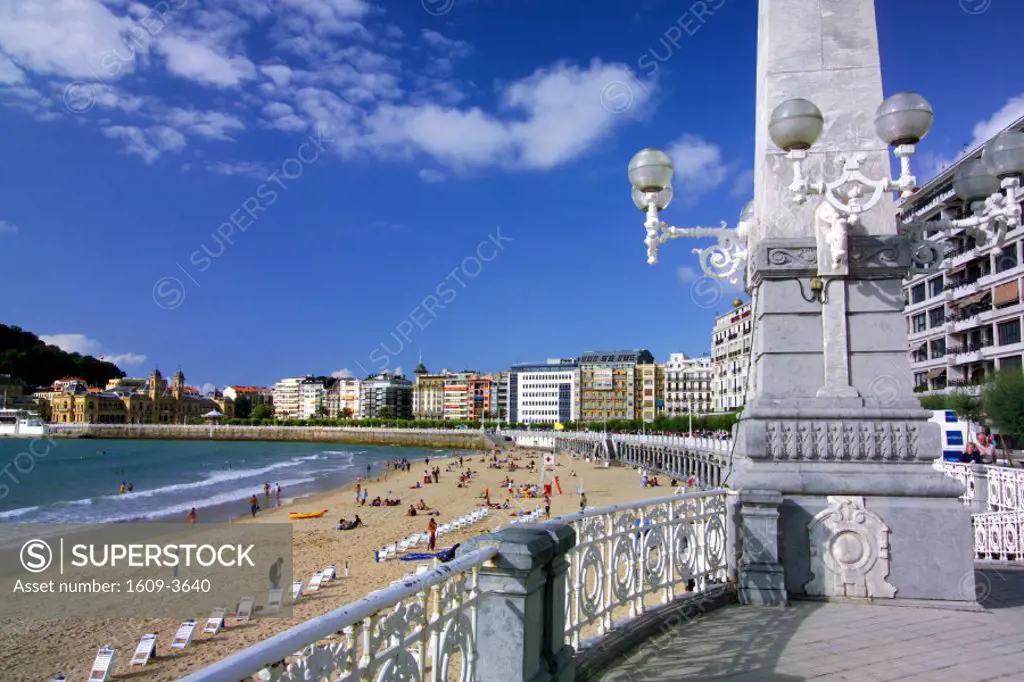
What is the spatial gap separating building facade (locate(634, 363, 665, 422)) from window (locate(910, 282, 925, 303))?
86.0 m

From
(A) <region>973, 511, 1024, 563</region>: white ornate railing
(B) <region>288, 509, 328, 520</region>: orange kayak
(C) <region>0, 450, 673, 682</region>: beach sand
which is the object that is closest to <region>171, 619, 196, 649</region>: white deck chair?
(C) <region>0, 450, 673, 682</region>: beach sand

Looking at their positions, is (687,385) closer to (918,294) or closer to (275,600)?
(918,294)

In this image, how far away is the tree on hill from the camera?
155 meters

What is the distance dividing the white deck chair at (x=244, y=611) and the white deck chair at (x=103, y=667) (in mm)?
3717

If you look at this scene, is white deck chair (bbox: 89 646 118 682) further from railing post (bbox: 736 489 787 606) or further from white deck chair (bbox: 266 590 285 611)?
railing post (bbox: 736 489 787 606)

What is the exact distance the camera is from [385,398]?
618 ft

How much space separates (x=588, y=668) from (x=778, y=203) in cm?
504

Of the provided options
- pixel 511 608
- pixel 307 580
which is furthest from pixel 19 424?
pixel 511 608

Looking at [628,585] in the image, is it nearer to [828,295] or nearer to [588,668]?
[588,668]

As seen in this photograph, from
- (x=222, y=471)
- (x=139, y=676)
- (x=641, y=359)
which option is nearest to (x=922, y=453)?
(x=139, y=676)

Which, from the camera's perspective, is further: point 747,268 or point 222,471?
point 222,471

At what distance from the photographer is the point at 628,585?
5.55 meters

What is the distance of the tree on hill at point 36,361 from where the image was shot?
155m

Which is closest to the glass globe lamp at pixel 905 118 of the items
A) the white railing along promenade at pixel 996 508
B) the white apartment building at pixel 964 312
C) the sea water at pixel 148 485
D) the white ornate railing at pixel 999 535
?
the white railing along promenade at pixel 996 508
